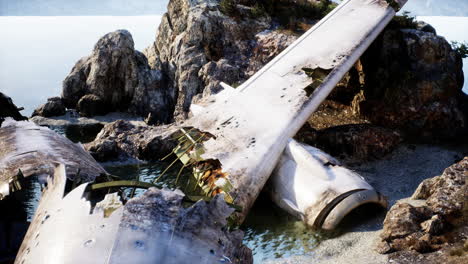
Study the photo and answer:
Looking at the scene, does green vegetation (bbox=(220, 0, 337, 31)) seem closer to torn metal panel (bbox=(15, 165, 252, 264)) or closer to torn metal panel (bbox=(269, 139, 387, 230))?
torn metal panel (bbox=(269, 139, 387, 230))

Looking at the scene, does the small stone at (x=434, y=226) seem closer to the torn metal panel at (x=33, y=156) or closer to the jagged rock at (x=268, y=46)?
the torn metal panel at (x=33, y=156)

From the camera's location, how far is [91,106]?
33.0m

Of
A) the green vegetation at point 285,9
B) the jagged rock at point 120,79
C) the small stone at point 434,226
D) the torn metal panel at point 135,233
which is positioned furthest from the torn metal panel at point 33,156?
the green vegetation at point 285,9

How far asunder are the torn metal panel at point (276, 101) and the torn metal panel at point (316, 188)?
62cm

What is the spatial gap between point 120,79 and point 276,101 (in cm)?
1772

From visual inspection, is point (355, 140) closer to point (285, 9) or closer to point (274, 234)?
point (274, 234)

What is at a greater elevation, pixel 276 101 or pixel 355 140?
pixel 276 101

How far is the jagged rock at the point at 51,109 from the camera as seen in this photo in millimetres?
33094

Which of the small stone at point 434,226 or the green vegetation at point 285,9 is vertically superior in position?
the green vegetation at point 285,9

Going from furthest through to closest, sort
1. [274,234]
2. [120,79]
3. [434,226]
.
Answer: [120,79] → [274,234] → [434,226]

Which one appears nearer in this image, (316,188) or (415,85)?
(316,188)

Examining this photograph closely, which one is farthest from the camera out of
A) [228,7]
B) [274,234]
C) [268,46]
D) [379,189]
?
[228,7]

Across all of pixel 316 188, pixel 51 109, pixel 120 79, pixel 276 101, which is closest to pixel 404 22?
pixel 276 101

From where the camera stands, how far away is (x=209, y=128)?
64.3 feet
